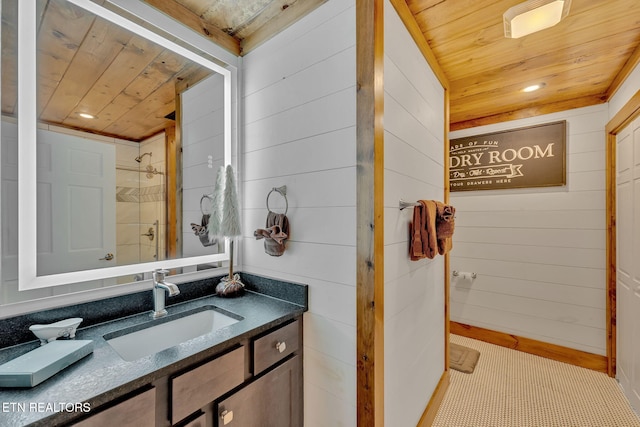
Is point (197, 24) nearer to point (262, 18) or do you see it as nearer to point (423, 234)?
point (262, 18)

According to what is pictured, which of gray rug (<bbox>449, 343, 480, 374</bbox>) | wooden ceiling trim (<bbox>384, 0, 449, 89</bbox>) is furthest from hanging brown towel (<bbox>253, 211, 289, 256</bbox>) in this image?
gray rug (<bbox>449, 343, 480, 374</bbox>)

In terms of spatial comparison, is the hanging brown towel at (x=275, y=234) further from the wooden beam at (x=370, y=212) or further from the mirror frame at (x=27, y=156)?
the mirror frame at (x=27, y=156)

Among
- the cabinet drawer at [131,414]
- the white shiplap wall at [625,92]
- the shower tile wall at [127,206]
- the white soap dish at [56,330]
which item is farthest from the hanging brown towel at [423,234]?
the white shiplap wall at [625,92]

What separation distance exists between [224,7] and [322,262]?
1.42 meters

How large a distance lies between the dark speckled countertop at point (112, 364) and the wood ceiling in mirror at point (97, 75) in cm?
85

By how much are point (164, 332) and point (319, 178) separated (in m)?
1.00

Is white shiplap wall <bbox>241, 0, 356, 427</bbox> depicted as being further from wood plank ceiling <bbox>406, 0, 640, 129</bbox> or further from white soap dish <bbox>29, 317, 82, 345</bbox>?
white soap dish <bbox>29, 317, 82, 345</bbox>

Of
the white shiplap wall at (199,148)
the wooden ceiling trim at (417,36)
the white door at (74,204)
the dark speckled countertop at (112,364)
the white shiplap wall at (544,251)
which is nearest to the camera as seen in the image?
the dark speckled countertop at (112,364)

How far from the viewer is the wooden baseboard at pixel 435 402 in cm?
163

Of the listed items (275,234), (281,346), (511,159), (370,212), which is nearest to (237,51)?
Result: (275,234)

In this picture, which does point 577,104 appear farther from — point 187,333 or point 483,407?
point 187,333

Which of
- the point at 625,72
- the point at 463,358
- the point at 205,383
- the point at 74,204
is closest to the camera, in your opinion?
the point at 205,383

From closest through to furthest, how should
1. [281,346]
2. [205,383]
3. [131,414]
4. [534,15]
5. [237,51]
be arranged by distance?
[131,414] → [205,383] → [281,346] → [534,15] → [237,51]

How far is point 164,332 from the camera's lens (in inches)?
48.5
